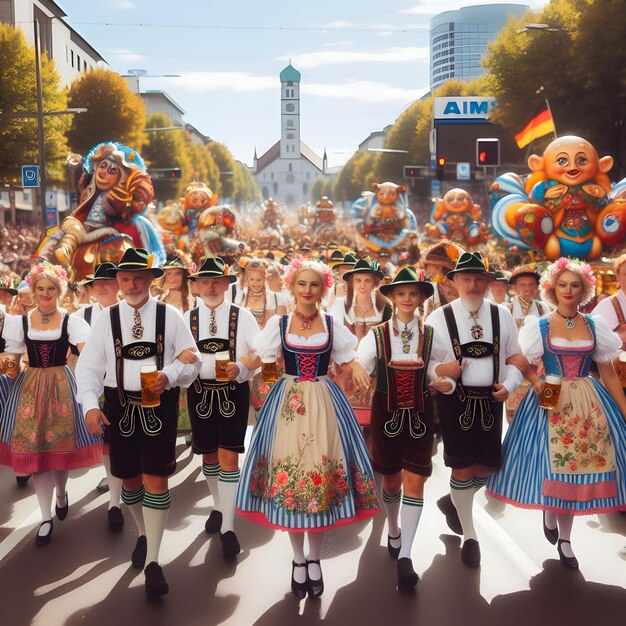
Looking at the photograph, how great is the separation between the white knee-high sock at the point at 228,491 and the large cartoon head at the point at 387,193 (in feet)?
68.2

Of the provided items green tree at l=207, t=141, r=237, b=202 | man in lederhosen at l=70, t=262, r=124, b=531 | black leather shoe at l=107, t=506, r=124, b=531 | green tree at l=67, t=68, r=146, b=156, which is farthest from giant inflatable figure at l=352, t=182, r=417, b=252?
green tree at l=207, t=141, r=237, b=202

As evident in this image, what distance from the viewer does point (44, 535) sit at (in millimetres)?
6363

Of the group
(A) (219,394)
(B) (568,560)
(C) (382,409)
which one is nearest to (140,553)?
(A) (219,394)

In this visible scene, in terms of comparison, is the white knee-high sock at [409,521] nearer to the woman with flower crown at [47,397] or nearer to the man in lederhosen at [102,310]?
the man in lederhosen at [102,310]

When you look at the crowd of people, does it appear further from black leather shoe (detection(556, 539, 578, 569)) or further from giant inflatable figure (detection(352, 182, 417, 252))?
giant inflatable figure (detection(352, 182, 417, 252))

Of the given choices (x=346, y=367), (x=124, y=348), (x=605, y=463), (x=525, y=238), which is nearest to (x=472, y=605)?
(x=605, y=463)

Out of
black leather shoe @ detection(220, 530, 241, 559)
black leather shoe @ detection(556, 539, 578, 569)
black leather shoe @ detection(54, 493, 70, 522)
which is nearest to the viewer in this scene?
black leather shoe @ detection(556, 539, 578, 569)

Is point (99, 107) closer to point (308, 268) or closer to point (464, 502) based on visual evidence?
point (308, 268)

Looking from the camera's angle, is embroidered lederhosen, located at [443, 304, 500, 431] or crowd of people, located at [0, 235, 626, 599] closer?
crowd of people, located at [0, 235, 626, 599]

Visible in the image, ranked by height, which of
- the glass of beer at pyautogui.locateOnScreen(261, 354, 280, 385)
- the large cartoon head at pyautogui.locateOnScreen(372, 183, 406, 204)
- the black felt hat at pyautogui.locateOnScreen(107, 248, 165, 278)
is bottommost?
the glass of beer at pyautogui.locateOnScreen(261, 354, 280, 385)

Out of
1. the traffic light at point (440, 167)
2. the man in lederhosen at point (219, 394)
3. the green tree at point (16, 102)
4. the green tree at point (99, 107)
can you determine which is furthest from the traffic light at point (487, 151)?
the green tree at point (99, 107)

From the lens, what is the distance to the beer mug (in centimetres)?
548

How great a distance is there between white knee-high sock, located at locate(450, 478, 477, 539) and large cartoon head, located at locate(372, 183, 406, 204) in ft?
69.5

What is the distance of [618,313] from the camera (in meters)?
6.73
